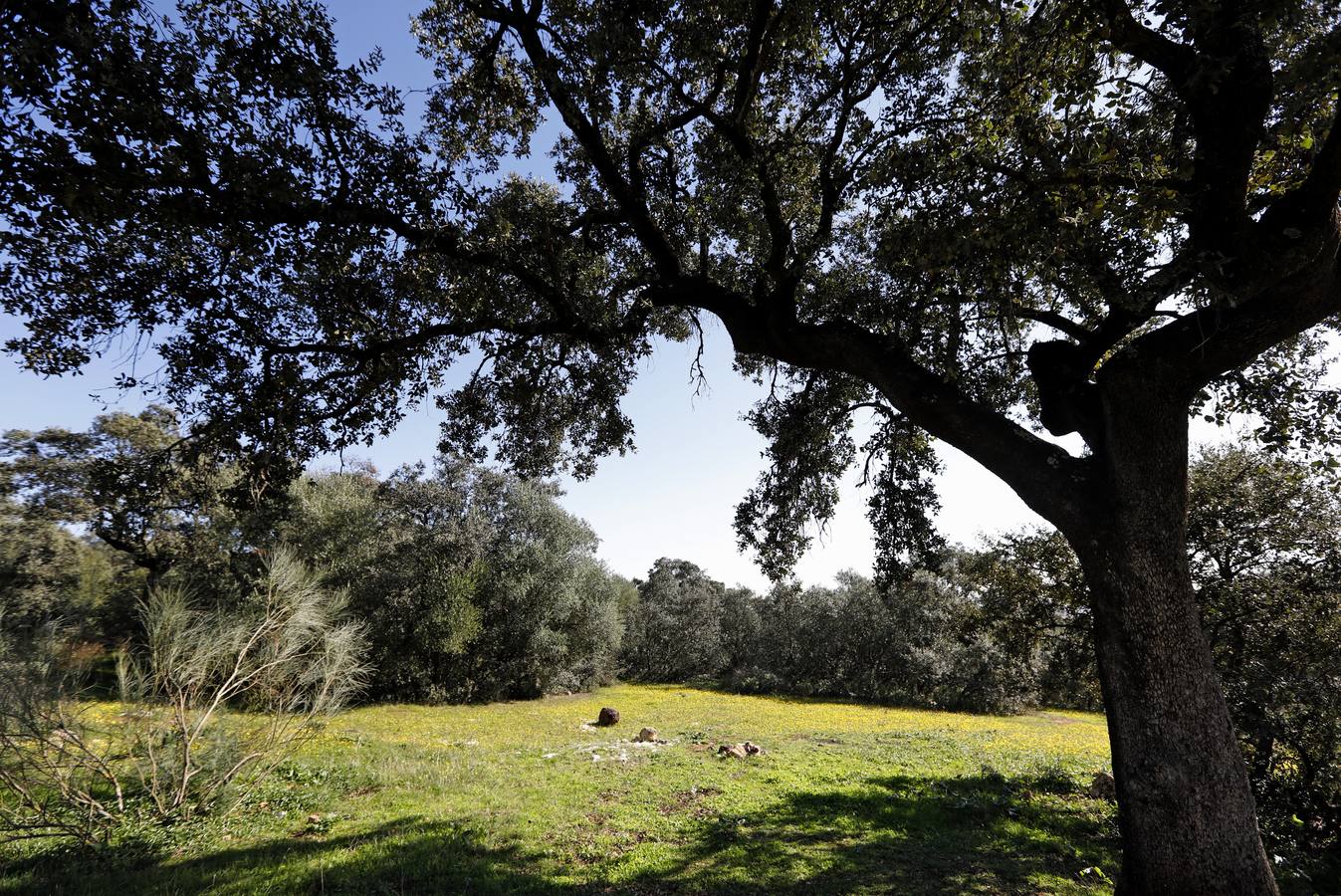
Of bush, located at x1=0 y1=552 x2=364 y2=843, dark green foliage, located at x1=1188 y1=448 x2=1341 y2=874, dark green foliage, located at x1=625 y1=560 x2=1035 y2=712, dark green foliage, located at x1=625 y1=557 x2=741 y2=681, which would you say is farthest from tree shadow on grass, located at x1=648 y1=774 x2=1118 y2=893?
dark green foliage, located at x1=625 y1=557 x2=741 y2=681

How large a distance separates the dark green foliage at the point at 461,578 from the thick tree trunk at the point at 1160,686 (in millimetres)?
24587

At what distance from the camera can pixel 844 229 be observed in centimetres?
892

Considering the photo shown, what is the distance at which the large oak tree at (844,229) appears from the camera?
13.7ft

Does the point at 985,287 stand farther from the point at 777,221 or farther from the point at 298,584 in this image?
the point at 298,584

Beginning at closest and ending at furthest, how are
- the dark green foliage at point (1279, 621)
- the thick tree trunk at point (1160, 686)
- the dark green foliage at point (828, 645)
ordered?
the thick tree trunk at point (1160, 686) → the dark green foliage at point (1279, 621) → the dark green foliage at point (828, 645)

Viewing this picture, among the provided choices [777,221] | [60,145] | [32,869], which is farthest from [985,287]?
[32,869]

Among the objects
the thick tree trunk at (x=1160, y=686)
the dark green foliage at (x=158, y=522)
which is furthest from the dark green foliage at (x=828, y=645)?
the dark green foliage at (x=158, y=522)

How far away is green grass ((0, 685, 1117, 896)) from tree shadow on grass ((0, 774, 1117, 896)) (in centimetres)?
3

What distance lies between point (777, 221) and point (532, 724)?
18427mm

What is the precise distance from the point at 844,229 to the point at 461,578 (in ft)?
74.8

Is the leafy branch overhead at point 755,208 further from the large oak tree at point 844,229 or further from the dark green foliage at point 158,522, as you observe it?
the dark green foliage at point 158,522

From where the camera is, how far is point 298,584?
29.6 feet

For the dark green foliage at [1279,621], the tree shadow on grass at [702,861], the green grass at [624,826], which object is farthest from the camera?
the dark green foliage at [1279,621]

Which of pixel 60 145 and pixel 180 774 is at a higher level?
pixel 60 145
